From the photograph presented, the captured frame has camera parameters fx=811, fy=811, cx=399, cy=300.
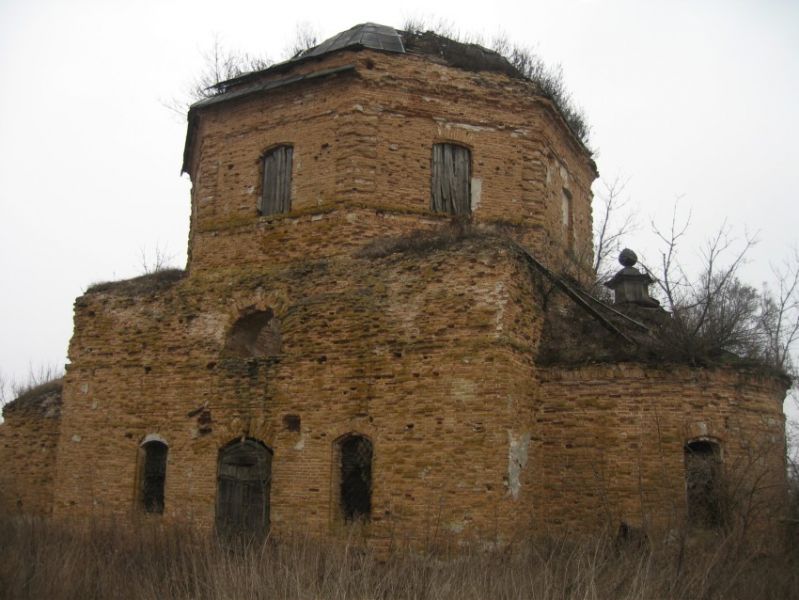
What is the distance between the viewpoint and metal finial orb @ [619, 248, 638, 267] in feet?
48.5

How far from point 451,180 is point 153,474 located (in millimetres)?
6709

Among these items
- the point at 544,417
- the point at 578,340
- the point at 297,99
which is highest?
the point at 297,99

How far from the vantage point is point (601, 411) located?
1110cm

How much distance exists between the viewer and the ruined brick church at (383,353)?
10.6m

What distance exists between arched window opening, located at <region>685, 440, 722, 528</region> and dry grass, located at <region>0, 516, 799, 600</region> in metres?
0.61

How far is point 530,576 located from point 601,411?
3.98 metres

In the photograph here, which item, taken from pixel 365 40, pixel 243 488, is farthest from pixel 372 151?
pixel 243 488

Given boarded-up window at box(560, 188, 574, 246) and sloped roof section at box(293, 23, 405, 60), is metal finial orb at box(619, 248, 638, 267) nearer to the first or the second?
boarded-up window at box(560, 188, 574, 246)

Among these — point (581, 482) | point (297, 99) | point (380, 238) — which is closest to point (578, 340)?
point (581, 482)

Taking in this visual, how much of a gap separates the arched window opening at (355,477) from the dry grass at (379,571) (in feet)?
2.37

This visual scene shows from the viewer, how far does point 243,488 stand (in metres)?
11.8

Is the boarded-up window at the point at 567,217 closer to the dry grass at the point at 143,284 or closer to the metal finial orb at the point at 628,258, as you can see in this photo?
the metal finial orb at the point at 628,258

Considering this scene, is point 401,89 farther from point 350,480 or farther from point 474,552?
point 474,552

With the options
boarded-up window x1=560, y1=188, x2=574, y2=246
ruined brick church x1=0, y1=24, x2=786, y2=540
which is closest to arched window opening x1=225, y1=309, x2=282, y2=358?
ruined brick church x1=0, y1=24, x2=786, y2=540
